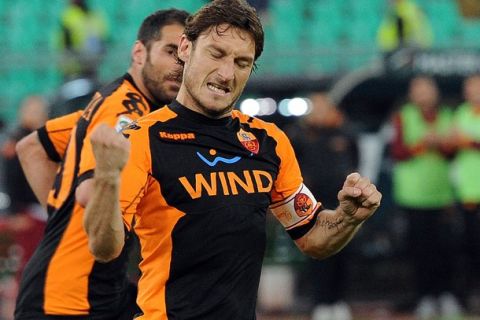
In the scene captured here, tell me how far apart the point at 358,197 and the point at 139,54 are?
165cm

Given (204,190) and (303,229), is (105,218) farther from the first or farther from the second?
(303,229)

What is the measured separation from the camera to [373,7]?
44.7ft

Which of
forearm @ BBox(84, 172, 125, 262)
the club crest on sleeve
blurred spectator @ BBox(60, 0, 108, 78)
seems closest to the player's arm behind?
forearm @ BBox(84, 172, 125, 262)

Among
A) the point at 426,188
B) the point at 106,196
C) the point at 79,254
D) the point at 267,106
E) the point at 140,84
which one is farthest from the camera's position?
the point at 267,106

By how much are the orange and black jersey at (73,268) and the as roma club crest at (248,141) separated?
2.85 feet

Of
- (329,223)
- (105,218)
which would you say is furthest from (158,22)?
(105,218)

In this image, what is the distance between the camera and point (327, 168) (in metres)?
9.43

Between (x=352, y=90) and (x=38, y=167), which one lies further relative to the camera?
(x=352, y=90)

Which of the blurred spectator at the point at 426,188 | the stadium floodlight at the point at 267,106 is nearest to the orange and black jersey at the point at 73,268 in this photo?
the blurred spectator at the point at 426,188

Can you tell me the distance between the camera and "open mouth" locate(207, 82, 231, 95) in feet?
12.5

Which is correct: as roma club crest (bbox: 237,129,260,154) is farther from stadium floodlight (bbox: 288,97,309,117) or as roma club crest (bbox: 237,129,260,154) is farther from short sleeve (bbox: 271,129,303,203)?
stadium floodlight (bbox: 288,97,309,117)

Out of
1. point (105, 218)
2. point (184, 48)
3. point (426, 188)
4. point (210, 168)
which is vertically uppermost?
point (184, 48)

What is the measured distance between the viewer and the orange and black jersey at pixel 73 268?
4801mm

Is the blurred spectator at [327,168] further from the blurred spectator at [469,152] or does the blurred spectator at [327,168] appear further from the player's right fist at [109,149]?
the player's right fist at [109,149]
